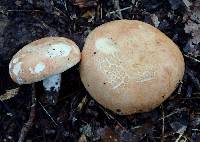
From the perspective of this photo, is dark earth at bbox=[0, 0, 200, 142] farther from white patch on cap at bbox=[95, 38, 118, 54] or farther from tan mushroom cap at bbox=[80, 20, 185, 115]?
white patch on cap at bbox=[95, 38, 118, 54]

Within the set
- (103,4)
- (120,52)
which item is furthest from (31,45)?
(103,4)

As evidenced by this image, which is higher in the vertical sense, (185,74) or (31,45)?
(31,45)

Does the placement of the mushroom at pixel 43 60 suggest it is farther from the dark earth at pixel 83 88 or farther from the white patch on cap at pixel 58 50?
the dark earth at pixel 83 88

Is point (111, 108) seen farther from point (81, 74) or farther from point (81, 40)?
point (81, 40)

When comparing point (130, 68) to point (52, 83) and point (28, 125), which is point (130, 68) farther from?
point (28, 125)

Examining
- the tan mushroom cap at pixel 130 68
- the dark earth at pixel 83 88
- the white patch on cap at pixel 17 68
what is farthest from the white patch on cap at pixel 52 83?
the white patch on cap at pixel 17 68
